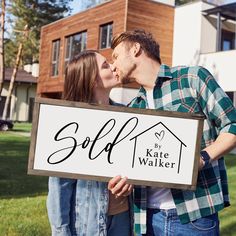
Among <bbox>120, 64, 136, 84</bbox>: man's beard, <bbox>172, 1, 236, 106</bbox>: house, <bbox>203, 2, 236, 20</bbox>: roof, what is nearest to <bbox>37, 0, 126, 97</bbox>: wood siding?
<bbox>172, 1, 236, 106</bbox>: house

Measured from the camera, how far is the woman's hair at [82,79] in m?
2.15

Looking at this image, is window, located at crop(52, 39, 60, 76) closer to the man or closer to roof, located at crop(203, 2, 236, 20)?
roof, located at crop(203, 2, 236, 20)

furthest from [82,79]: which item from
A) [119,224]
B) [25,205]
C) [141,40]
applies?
[25,205]

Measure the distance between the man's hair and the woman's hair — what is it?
0.16 meters

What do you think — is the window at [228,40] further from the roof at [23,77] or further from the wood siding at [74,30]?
the roof at [23,77]

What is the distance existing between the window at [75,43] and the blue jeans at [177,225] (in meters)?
21.3

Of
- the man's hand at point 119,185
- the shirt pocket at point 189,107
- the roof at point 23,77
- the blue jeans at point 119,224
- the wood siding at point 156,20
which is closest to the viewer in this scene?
the man's hand at point 119,185

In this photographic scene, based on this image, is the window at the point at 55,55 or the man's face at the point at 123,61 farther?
the window at the point at 55,55

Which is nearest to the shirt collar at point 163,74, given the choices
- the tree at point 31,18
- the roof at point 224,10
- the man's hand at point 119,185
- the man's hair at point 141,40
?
the man's hair at point 141,40

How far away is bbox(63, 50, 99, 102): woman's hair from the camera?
2.15 m

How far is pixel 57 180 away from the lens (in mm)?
2078

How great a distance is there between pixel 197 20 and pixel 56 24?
1050 centimetres

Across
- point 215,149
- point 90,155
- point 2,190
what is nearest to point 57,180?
point 90,155

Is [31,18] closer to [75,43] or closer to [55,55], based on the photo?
[55,55]
